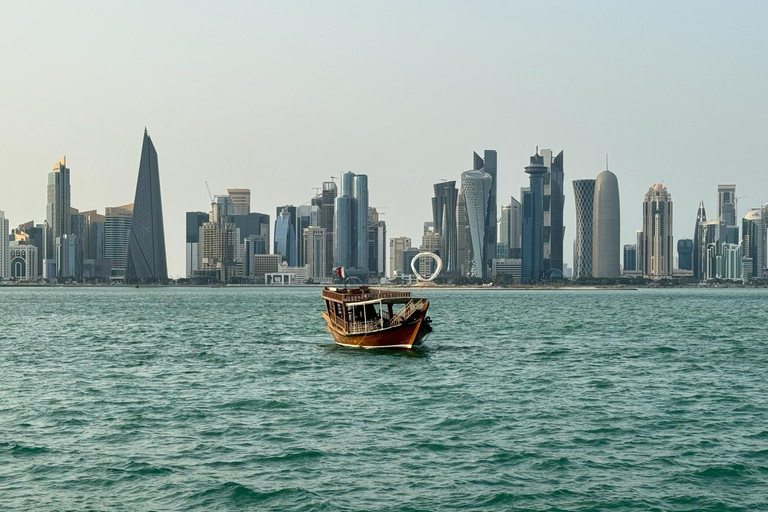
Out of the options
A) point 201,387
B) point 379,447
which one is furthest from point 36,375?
point 379,447

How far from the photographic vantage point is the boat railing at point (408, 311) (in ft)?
245

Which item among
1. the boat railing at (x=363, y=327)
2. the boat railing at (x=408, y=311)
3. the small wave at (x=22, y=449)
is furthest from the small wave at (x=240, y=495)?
the boat railing at (x=363, y=327)

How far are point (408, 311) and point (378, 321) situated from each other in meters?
3.56

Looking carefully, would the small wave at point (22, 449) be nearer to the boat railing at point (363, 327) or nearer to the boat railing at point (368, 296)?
the boat railing at point (363, 327)

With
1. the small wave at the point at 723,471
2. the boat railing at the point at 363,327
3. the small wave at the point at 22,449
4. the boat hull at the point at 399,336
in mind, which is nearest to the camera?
the small wave at the point at 723,471

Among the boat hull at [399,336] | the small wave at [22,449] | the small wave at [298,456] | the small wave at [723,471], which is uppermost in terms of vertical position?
the boat hull at [399,336]

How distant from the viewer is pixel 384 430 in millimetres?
39938

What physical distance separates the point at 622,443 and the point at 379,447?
33.1 feet

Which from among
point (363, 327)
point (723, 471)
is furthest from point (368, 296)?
point (723, 471)

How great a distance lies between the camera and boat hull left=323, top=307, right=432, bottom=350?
7388 centimetres

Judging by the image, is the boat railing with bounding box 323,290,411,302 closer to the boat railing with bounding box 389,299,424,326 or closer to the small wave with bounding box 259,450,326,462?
the boat railing with bounding box 389,299,424,326

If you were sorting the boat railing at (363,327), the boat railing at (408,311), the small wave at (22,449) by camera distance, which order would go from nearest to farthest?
the small wave at (22,449) → the boat railing at (408,311) → the boat railing at (363,327)

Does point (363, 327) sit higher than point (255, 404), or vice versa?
point (363, 327)

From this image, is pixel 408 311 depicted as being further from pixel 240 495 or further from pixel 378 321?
pixel 240 495
